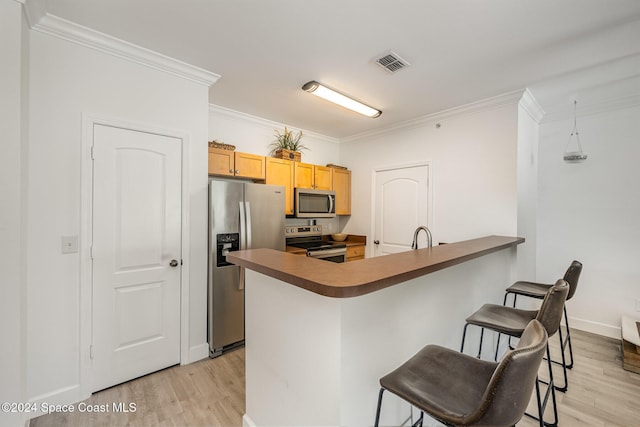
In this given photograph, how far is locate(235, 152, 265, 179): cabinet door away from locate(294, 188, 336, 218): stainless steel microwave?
0.58 metres

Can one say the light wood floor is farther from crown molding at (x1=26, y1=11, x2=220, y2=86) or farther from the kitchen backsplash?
crown molding at (x1=26, y1=11, x2=220, y2=86)

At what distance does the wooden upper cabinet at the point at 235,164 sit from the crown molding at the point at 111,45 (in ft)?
2.68

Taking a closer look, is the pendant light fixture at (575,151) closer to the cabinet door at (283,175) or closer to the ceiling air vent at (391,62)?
the ceiling air vent at (391,62)

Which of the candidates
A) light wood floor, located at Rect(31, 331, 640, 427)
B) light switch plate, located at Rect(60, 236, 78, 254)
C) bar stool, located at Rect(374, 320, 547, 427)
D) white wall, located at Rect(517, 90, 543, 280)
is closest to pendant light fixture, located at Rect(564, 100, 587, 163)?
white wall, located at Rect(517, 90, 543, 280)

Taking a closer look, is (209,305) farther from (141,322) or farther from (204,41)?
(204,41)

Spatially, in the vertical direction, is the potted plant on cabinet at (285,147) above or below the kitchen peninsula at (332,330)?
above

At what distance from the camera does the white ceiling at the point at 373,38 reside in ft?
5.56

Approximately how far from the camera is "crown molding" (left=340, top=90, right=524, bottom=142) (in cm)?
288

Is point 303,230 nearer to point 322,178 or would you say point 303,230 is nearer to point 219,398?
point 322,178

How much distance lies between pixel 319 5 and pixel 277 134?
2395 millimetres

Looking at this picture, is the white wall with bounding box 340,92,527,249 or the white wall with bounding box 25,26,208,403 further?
the white wall with bounding box 340,92,527,249

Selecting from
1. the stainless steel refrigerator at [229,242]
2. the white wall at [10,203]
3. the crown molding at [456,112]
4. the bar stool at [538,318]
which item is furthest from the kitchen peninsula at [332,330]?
the crown molding at [456,112]

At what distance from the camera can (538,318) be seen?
144 cm

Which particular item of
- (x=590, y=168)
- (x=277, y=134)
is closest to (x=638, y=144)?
(x=590, y=168)
